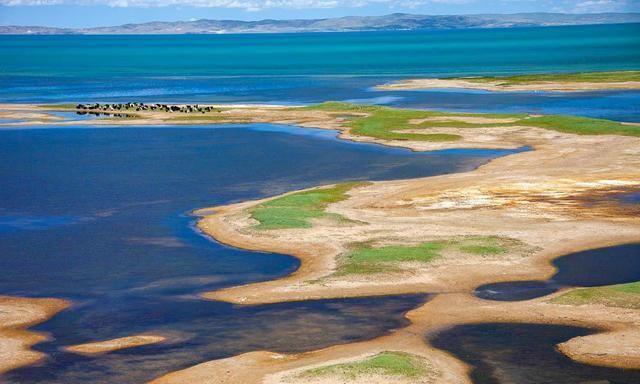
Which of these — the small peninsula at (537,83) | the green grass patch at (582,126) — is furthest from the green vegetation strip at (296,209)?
the small peninsula at (537,83)

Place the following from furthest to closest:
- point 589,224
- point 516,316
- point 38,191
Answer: point 38,191
point 589,224
point 516,316

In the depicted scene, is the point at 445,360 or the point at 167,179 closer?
the point at 445,360

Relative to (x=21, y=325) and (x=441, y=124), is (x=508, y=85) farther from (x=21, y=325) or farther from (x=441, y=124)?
(x=21, y=325)

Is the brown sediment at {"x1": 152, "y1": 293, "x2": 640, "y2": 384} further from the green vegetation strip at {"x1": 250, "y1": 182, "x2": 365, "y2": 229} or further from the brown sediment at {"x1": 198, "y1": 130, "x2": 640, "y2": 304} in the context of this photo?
the green vegetation strip at {"x1": 250, "y1": 182, "x2": 365, "y2": 229}

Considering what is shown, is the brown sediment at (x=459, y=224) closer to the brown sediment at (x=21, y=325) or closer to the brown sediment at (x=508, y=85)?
the brown sediment at (x=21, y=325)

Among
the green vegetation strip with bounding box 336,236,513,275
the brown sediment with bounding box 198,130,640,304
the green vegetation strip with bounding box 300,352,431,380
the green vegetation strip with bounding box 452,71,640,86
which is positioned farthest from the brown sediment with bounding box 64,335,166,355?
the green vegetation strip with bounding box 452,71,640,86

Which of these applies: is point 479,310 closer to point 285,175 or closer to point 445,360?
point 445,360

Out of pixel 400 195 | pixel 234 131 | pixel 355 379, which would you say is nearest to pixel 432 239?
pixel 400 195
